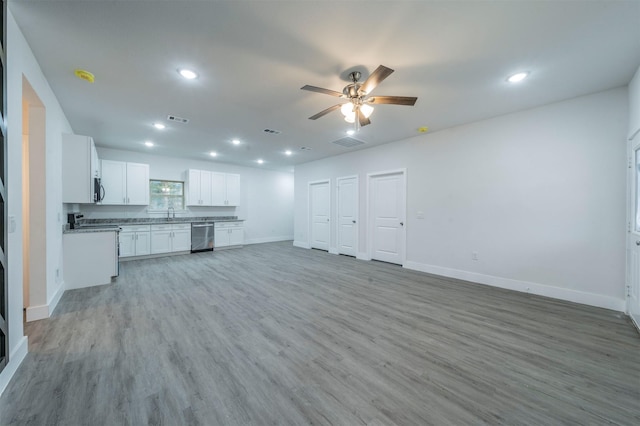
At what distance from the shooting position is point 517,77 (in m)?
2.75

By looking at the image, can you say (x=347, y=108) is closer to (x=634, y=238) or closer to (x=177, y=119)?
(x=177, y=119)

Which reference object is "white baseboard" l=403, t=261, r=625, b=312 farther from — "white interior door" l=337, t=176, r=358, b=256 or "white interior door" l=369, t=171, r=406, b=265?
"white interior door" l=337, t=176, r=358, b=256

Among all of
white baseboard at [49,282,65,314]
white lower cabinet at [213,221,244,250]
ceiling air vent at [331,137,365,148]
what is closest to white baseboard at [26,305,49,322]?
white baseboard at [49,282,65,314]

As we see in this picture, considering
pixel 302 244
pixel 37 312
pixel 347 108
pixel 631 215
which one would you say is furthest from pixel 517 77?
pixel 302 244

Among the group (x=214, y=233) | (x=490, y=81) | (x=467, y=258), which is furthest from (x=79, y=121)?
(x=467, y=258)

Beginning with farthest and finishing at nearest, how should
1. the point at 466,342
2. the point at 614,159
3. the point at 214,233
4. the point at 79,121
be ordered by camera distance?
the point at 214,233 → the point at 79,121 → the point at 614,159 → the point at 466,342

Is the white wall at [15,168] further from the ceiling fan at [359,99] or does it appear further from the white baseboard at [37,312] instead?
the ceiling fan at [359,99]

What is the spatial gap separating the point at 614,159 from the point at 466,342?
3.09 m

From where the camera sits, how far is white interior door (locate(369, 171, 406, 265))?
534cm

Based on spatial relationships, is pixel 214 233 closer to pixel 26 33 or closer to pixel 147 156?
pixel 147 156

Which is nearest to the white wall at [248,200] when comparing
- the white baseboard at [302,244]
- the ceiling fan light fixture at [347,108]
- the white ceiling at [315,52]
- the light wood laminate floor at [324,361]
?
the white baseboard at [302,244]

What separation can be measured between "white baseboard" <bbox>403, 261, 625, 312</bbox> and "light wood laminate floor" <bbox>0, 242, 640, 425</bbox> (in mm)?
188

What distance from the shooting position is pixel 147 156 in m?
6.56

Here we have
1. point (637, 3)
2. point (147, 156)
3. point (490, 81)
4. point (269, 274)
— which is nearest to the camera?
point (637, 3)
